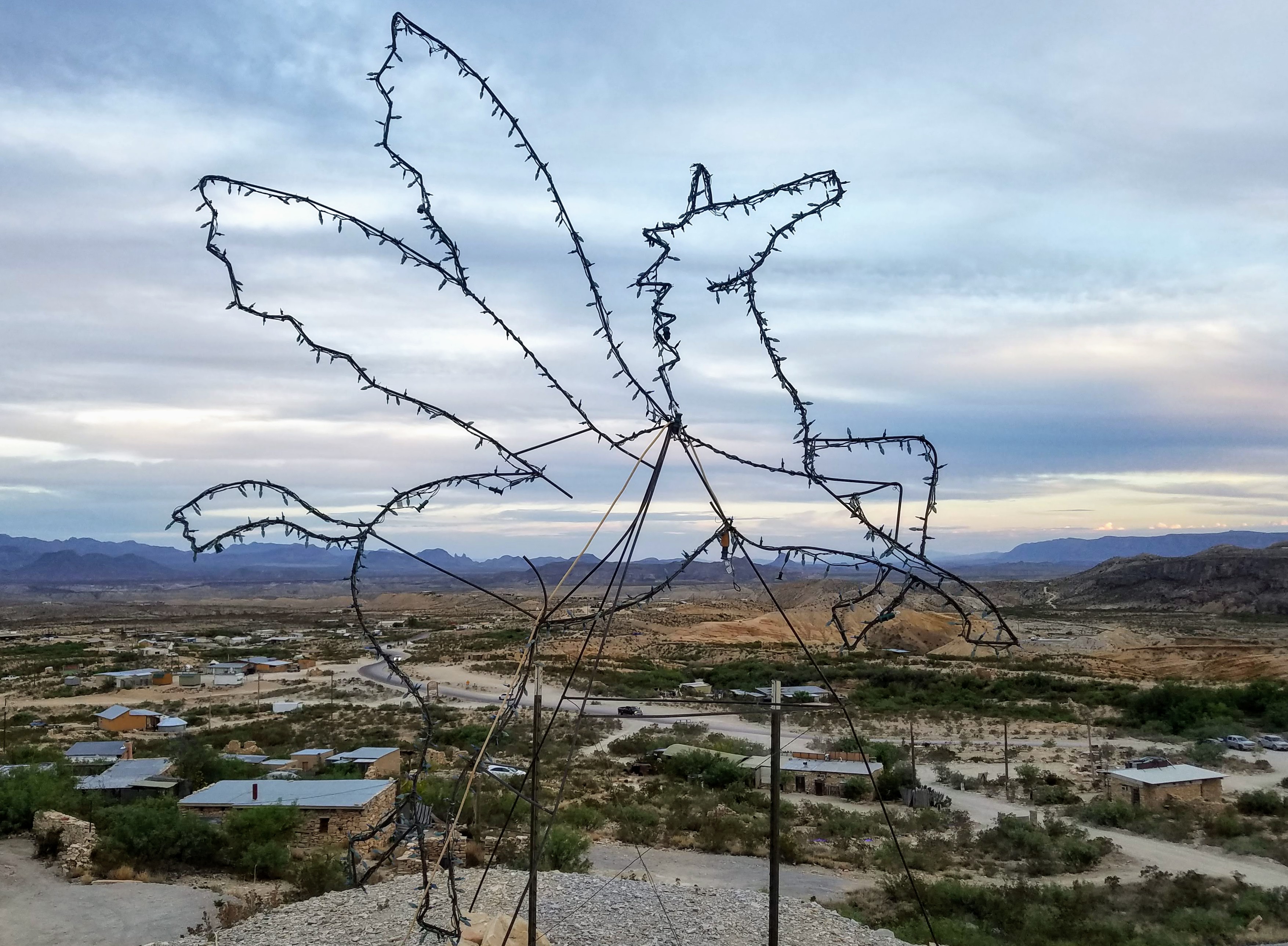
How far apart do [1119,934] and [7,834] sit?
18997 mm

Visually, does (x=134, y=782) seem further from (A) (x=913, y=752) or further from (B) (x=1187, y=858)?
(B) (x=1187, y=858)

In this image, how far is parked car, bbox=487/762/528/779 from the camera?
20.6m

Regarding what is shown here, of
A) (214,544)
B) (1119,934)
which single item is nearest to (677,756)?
(1119,934)

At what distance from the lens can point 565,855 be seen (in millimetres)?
14312

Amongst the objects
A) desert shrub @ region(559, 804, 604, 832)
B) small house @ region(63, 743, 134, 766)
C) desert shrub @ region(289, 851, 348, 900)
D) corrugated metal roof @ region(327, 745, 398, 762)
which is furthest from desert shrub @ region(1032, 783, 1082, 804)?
small house @ region(63, 743, 134, 766)

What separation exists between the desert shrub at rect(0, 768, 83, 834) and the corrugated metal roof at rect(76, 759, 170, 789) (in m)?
1.05

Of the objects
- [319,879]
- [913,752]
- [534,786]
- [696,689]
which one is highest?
[534,786]

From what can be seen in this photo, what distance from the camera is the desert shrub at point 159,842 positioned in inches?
603

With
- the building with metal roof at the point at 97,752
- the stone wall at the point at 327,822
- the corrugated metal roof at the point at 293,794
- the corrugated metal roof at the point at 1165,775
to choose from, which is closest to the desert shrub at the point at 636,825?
the stone wall at the point at 327,822

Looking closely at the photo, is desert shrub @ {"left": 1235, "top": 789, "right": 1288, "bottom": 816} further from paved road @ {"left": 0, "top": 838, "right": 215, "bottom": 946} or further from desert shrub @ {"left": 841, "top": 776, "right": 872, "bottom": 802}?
A: paved road @ {"left": 0, "top": 838, "right": 215, "bottom": 946}

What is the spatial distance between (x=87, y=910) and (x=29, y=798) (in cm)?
561

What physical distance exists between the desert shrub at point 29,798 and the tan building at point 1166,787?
2368cm

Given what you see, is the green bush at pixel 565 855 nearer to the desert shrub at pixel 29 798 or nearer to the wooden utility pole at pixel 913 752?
the desert shrub at pixel 29 798

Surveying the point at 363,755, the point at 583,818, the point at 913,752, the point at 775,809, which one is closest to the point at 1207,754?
the point at 913,752
